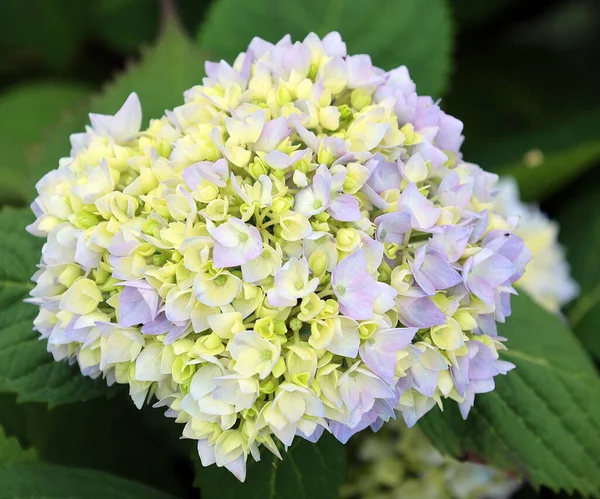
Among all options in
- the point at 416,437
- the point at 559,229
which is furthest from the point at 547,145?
the point at 416,437

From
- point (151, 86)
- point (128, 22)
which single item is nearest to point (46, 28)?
point (128, 22)

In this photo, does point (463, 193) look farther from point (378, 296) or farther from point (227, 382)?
point (227, 382)

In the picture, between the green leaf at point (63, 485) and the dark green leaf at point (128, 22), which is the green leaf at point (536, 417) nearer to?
the green leaf at point (63, 485)

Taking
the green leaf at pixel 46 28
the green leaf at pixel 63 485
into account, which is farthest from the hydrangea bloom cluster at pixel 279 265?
the green leaf at pixel 46 28

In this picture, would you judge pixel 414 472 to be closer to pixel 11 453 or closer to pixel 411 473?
pixel 411 473

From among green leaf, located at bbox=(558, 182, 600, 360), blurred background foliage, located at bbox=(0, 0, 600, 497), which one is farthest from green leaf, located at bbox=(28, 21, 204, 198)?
green leaf, located at bbox=(558, 182, 600, 360)
